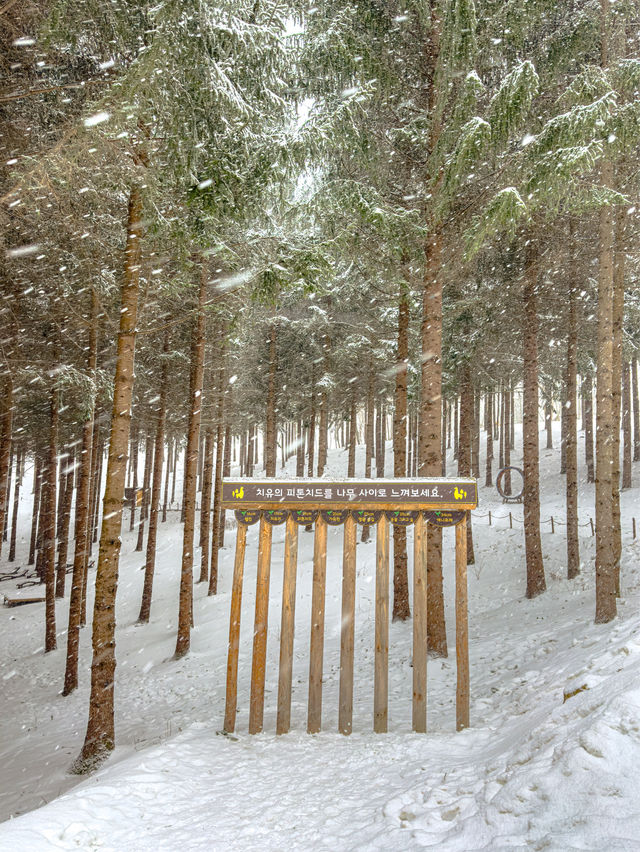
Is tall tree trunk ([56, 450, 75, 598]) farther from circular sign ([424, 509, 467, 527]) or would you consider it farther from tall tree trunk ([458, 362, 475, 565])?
circular sign ([424, 509, 467, 527])

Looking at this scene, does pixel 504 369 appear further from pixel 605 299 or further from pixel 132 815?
pixel 132 815

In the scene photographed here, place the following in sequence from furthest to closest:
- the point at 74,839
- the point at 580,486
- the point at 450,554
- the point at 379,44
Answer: the point at 580,486
the point at 450,554
the point at 379,44
the point at 74,839

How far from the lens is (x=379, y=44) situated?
344 inches

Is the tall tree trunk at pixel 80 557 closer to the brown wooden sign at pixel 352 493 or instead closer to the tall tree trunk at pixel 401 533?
the brown wooden sign at pixel 352 493

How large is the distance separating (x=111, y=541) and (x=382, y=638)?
13.7 feet

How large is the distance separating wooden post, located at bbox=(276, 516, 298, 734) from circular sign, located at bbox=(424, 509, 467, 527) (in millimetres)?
2030

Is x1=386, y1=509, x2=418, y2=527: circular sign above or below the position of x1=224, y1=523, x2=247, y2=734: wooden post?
above

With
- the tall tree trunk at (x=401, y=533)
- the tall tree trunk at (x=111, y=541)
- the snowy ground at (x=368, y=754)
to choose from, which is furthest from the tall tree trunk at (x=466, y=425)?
the tall tree trunk at (x=111, y=541)

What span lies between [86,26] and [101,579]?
748 centimetres

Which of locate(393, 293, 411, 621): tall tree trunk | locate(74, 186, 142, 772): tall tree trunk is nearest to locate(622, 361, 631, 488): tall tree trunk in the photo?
locate(393, 293, 411, 621): tall tree trunk

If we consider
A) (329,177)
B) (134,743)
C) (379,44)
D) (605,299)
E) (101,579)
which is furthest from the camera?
(329,177)

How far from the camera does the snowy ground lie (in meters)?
3.60

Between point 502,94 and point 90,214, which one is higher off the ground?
point 502,94

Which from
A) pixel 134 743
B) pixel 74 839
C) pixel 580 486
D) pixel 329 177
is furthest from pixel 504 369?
pixel 74 839
